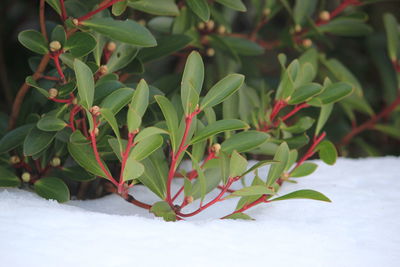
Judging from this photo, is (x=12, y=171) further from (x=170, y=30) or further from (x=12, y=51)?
(x=12, y=51)

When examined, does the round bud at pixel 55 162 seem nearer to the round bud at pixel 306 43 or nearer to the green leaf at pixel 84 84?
the green leaf at pixel 84 84

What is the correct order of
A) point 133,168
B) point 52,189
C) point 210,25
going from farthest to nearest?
1. point 210,25
2. point 52,189
3. point 133,168

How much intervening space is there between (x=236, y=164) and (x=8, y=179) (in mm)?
349

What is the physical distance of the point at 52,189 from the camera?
850 millimetres

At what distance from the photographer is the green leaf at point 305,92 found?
886mm

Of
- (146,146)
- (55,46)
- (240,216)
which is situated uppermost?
(55,46)

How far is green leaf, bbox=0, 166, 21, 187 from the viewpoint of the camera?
0.87 meters

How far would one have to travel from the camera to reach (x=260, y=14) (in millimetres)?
1236

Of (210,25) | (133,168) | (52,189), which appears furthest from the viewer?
(210,25)

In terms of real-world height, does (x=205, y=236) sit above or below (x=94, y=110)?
below

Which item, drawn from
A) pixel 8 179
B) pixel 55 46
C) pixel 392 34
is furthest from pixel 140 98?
pixel 392 34

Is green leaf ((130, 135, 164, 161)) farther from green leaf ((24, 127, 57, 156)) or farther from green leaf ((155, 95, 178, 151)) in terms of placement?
green leaf ((24, 127, 57, 156))

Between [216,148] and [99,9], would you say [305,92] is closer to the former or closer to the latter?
[216,148]

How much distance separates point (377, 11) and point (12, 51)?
3.49 ft
